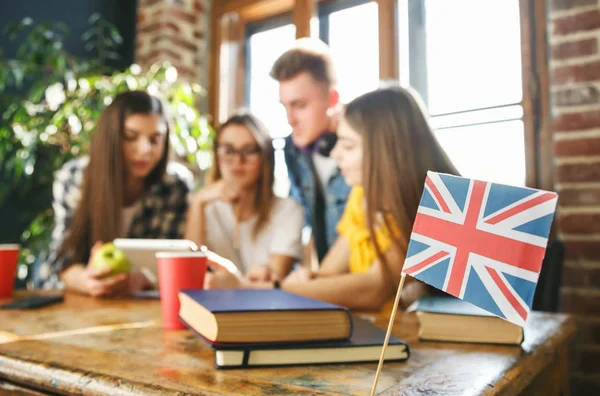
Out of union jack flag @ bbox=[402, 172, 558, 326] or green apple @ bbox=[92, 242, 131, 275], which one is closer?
union jack flag @ bbox=[402, 172, 558, 326]

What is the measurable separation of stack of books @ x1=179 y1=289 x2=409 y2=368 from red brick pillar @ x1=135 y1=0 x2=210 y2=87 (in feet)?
7.96

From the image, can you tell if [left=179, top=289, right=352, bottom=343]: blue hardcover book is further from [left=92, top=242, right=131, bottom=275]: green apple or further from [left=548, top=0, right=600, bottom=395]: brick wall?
[left=548, top=0, right=600, bottom=395]: brick wall

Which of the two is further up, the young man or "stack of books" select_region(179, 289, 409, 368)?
the young man

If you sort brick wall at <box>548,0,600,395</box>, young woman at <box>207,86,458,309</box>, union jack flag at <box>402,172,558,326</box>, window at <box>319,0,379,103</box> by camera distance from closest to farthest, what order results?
union jack flag at <box>402,172,558,326</box> → young woman at <box>207,86,458,309</box> → brick wall at <box>548,0,600,395</box> → window at <box>319,0,379,103</box>

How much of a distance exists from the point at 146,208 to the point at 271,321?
50.3 inches

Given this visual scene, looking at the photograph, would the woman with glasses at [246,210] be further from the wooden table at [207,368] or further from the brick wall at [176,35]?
the brick wall at [176,35]

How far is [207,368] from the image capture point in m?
0.60

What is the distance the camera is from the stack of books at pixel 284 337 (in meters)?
0.60

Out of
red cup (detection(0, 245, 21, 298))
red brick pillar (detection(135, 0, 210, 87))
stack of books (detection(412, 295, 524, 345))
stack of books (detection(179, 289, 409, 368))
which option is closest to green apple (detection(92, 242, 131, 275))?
red cup (detection(0, 245, 21, 298))

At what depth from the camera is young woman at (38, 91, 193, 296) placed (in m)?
1.62

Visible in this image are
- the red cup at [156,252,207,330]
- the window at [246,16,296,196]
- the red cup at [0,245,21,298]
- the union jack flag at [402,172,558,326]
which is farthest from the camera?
the window at [246,16,296,196]

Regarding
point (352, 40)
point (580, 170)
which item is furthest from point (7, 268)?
point (352, 40)

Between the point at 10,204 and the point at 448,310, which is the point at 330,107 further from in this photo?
the point at 10,204

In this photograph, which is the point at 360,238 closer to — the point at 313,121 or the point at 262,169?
the point at 262,169
